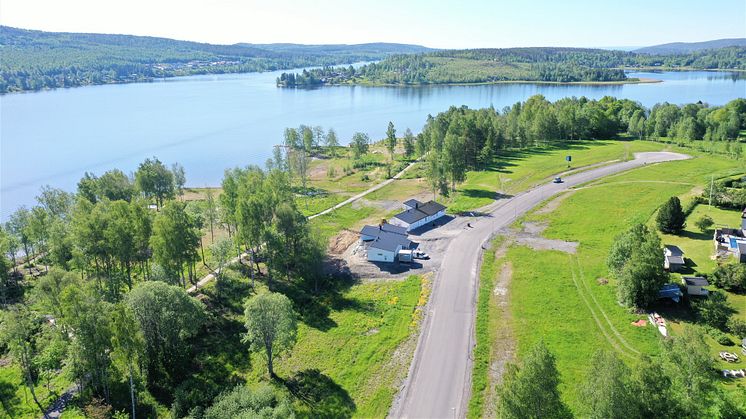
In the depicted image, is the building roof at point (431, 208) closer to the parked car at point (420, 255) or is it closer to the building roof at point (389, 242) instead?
the building roof at point (389, 242)

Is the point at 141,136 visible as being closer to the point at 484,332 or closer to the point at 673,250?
the point at 484,332

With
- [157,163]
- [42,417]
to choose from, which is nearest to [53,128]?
[157,163]

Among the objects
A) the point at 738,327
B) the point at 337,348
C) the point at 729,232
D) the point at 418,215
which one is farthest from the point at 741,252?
the point at 337,348

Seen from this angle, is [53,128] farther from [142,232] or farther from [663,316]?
[663,316]

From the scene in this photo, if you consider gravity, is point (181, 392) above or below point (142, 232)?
below

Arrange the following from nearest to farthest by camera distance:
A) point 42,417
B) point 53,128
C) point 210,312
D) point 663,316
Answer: point 42,417 → point 663,316 → point 210,312 → point 53,128

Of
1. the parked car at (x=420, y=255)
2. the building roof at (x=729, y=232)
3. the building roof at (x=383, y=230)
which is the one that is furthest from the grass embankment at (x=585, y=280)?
the building roof at (x=383, y=230)

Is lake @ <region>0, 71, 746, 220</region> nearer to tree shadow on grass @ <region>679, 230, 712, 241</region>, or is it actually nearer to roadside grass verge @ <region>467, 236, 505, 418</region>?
roadside grass verge @ <region>467, 236, 505, 418</region>

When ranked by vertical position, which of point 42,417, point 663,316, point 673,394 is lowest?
point 42,417
